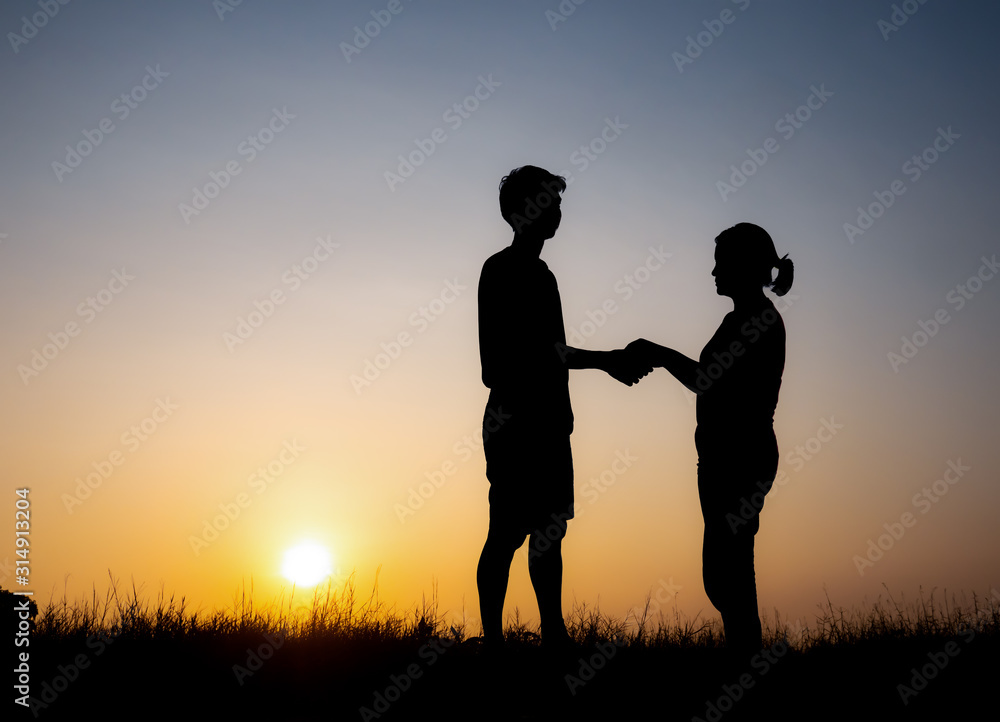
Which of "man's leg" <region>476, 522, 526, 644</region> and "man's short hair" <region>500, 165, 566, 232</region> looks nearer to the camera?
"man's leg" <region>476, 522, 526, 644</region>

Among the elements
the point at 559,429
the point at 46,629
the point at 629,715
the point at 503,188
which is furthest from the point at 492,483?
the point at 46,629

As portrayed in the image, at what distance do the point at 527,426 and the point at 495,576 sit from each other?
858mm

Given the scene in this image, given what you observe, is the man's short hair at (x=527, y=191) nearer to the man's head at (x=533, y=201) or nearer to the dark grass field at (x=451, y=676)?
the man's head at (x=533, y=201)

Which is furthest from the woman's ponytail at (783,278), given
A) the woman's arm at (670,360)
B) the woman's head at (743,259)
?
the woman's arm at (670,360)

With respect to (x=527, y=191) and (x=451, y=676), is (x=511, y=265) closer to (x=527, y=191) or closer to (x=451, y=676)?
(x=527, y=191)

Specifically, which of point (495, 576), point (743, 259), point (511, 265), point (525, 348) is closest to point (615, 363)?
point (525, 348)

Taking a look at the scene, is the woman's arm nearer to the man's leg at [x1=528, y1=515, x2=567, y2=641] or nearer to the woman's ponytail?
the woman's ponytail

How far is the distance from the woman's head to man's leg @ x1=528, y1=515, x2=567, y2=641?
1.62 m

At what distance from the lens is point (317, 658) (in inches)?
179

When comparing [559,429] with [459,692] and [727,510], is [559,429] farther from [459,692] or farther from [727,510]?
[459,692]

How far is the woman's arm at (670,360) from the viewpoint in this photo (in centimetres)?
470

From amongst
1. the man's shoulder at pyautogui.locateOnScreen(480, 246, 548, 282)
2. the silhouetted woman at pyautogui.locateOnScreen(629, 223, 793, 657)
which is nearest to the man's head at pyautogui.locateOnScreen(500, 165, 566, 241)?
the man's shoulder at pyautogui.locateOnScreen(480, 246, 548, 282)

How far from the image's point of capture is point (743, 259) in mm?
4383

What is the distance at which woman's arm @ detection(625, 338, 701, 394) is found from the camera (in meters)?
4.70
